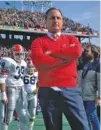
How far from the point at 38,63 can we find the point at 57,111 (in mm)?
421

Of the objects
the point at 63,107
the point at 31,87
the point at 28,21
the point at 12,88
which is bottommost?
the point at 31,87

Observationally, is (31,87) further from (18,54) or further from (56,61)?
(56,61)

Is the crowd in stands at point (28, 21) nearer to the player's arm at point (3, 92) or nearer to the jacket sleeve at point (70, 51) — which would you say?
the player's arm at point (3, 92)

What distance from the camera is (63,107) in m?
3.05

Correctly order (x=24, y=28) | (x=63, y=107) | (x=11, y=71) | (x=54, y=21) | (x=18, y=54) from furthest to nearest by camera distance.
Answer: (x=24, y=28) < (x=18, y=54) < (x=11, y=71) < (x=54, y=21) < (x=63, y=107)

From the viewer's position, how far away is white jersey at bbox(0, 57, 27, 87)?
5879 mm

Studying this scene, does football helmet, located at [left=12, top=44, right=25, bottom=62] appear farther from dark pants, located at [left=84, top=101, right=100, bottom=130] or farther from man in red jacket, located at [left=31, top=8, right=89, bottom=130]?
man in red jacket, located at [left=31, top=8, right=89, bottom=130]

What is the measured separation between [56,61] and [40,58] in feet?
0.46

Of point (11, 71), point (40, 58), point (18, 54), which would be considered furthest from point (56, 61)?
point (18, 54)

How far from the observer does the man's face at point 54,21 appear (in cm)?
320

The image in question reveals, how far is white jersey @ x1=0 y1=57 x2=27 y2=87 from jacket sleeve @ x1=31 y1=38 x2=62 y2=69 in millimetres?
2731

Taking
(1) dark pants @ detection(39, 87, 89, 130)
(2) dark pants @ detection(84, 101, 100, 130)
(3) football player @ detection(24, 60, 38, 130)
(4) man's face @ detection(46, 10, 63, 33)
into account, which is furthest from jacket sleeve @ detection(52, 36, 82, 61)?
(3) football player @ detection(24, 60, 38, 130)

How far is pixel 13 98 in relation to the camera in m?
6.00

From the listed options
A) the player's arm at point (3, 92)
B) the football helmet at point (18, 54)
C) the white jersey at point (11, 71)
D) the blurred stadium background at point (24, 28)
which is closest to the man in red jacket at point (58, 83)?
the player's arm at point (3, 92)
